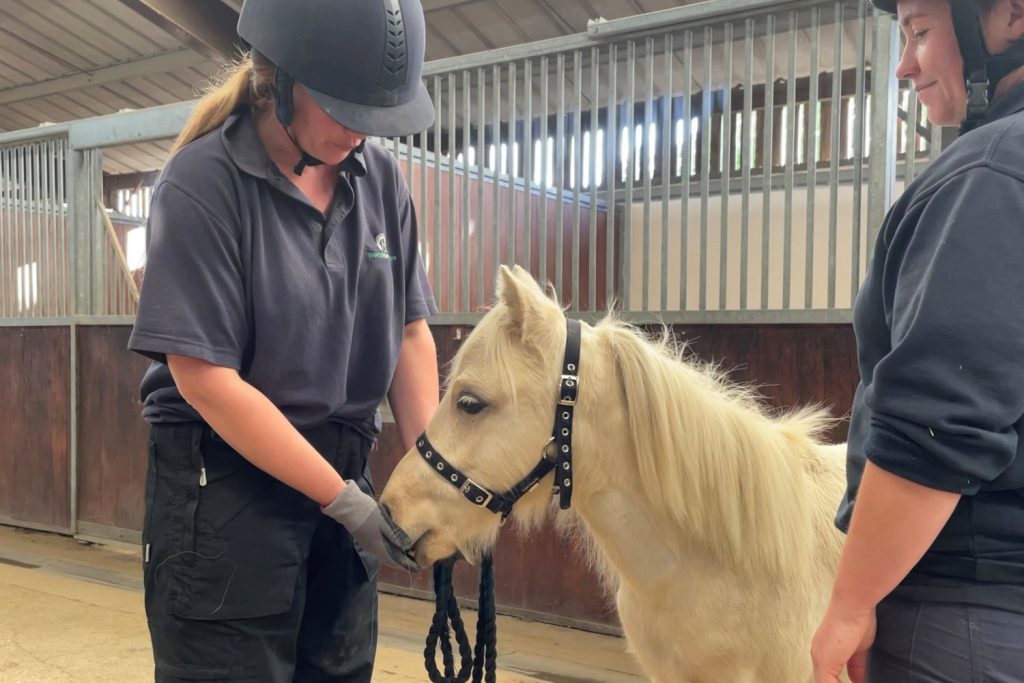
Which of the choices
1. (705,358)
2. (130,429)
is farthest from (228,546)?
(130,429)

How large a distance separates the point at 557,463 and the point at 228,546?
1.61 feet

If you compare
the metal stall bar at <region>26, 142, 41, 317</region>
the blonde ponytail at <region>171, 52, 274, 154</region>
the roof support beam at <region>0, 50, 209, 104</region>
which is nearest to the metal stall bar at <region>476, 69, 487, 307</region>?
the blonde ponytail at <region>171, 52, 274, 154</region>

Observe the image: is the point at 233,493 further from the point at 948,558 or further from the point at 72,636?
the point at 72,636

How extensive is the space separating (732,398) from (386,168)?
0.73 meters

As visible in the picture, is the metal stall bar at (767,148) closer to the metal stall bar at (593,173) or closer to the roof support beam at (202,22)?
the metal stall bar at (593,173)

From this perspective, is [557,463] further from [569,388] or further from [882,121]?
[882,121]

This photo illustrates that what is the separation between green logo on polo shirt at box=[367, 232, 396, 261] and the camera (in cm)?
116

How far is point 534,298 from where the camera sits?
118 centimetres

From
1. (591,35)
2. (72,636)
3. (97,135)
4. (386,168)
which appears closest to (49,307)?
(97,135)

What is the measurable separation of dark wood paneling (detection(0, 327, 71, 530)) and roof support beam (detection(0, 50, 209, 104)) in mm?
2317

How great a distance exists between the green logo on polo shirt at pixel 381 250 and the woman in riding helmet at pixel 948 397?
692 millimetres

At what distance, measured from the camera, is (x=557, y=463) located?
1.17 meters

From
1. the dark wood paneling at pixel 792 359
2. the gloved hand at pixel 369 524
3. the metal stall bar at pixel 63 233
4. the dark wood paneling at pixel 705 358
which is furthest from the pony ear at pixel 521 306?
the metal stall bar at pixel 63 233

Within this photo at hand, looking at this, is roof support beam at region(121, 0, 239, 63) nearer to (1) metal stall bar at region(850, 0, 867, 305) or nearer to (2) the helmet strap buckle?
(1) metal stall bar at region(850, 0, 867, 305)
